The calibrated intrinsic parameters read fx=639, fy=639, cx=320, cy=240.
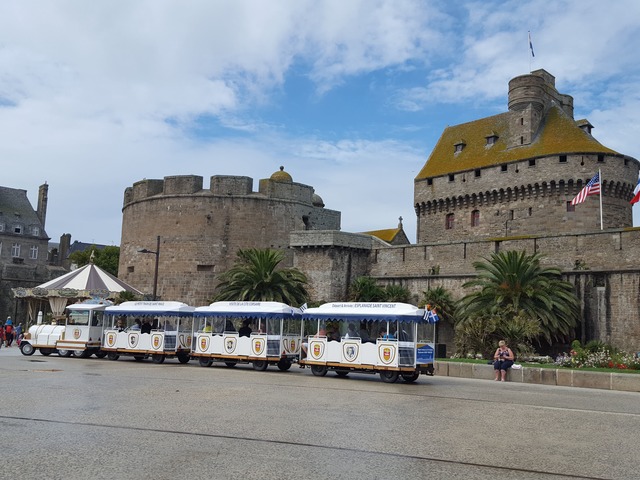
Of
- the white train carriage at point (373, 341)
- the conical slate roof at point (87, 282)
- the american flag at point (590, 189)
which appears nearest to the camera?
the white train carriage at point (373, 341)

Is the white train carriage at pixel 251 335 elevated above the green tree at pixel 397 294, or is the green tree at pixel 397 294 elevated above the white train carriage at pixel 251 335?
the green tree at pixel 397 294

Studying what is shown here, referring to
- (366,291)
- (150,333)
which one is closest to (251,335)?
(150,333)

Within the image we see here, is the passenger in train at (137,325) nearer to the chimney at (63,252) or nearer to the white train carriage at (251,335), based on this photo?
the white train carriage at (251,335)

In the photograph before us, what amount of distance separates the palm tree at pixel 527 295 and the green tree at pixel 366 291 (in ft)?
17.1

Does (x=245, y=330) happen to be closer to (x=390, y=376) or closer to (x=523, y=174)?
(x=390, y=376)

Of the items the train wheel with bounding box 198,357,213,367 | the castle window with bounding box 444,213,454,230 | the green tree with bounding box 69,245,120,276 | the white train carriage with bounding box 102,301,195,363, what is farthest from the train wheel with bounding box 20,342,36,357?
the green tree with bounding box 69,245,120,276

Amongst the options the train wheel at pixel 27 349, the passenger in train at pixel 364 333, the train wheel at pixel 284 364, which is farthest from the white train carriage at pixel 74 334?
the passenger in train at pixel 364 333

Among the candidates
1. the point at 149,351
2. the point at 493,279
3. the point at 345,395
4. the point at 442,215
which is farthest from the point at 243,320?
the point at 442,215

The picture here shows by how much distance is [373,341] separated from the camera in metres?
16.8

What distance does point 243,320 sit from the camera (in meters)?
19.9

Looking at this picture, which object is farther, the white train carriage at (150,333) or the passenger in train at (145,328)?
the passenger in train at (145,328)

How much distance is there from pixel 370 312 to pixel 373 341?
78 centimetres

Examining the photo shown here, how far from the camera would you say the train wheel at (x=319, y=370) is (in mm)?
17719

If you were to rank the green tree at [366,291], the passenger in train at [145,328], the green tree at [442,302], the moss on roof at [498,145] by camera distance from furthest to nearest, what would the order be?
the moss on roof at [498,145], the green tree at [366,291], the green tree at [442,302], the passenger in train at [145,328]
